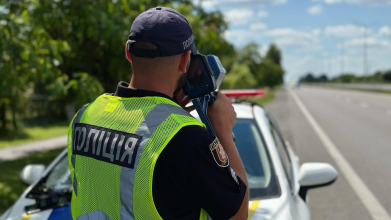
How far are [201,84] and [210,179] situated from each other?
0.39m

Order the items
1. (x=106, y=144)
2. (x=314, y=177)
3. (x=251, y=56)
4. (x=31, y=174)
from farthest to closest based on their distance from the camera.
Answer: (x=251, y=56) → (x=31, y=174) → (x=314, y=177) → (x=106, y=144)

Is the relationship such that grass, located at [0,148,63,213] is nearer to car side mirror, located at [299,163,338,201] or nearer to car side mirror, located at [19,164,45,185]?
car side mirror, located at [19,164,45,185]

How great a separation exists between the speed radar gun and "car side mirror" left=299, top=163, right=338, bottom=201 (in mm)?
1590

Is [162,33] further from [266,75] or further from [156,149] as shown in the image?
[266,75]

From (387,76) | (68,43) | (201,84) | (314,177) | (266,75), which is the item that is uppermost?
(201,84)

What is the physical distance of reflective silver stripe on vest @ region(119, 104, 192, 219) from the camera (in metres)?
1.30

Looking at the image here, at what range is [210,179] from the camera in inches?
50.9

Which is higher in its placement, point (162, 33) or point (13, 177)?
point (162, 33)

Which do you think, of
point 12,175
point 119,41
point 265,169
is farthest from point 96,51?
point 265,169

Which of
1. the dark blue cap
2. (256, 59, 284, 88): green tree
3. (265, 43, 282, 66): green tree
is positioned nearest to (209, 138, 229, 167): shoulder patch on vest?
the dark blue cap

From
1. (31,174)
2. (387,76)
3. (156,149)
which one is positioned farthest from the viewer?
(387,76)

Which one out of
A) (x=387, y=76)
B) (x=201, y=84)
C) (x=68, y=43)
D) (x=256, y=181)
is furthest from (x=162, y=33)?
(x=387, y=76)

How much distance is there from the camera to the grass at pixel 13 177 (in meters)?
5.60

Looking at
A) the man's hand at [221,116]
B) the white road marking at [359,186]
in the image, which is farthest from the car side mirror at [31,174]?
the white road marking at [359,186]
